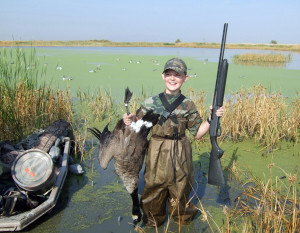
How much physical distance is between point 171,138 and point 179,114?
22 centimetres

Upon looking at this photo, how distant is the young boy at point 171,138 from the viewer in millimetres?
2232

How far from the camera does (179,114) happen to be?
7.42ft

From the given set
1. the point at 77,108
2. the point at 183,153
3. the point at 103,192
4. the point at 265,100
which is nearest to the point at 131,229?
the point at 103,192

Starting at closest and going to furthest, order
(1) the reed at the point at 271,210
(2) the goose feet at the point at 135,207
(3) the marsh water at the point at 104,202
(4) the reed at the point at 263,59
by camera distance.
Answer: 1. (1) the reed at the point at 271,210
2. (2) the goose feet at the point at 135,207
3. (3) the marsh water at the point at 104,202
4. (4) the reed at the point at 263,59

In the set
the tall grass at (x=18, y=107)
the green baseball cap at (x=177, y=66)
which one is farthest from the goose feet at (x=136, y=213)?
the tall grass at (x=18, y=107)

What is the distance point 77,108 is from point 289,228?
5.49 m

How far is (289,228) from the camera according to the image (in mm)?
1794

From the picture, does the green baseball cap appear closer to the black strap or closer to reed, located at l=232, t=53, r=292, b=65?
the black strap

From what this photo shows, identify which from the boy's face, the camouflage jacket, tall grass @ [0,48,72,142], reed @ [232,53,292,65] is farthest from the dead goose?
reed @ [232,53,292,65]

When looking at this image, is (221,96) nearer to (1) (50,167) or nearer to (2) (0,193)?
(1) (50,167)

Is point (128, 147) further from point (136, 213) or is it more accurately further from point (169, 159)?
point (136, 213)

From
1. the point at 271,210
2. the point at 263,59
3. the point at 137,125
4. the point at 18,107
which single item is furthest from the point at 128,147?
the point at 263,59

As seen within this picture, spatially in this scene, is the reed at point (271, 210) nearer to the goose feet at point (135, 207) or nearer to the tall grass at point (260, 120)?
the goose feet at point (135, 207)

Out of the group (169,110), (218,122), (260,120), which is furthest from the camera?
(260,120)
